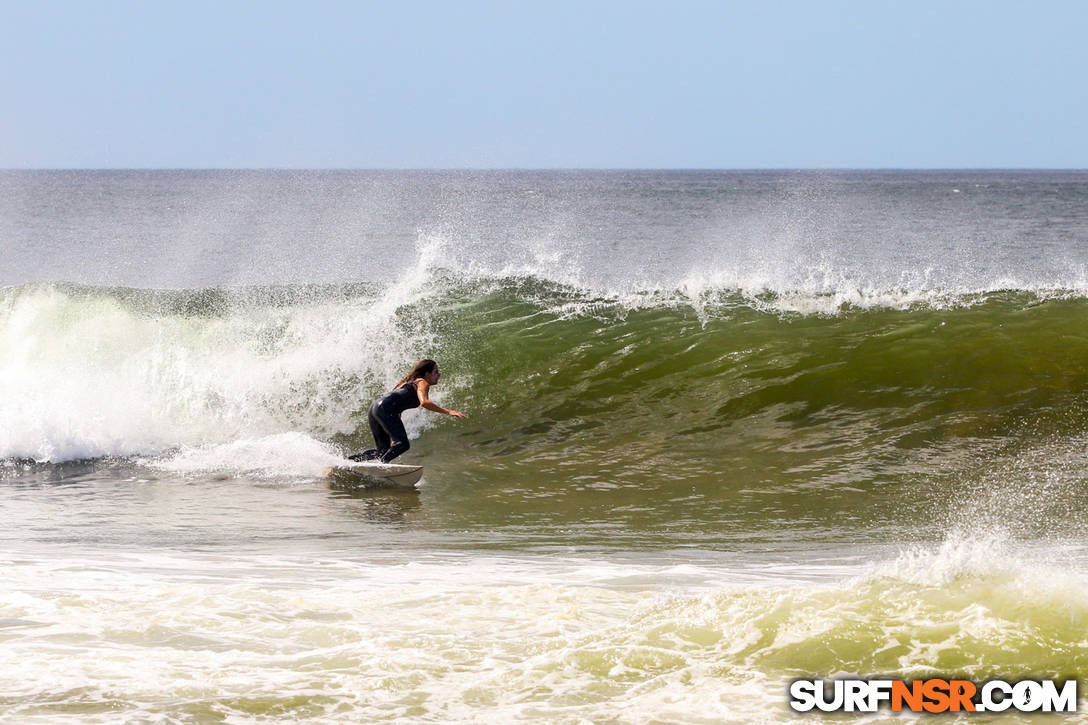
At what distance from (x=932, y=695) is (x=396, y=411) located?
7105mm

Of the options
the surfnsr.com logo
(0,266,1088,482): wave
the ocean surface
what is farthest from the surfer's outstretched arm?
the surfnsr.com logo

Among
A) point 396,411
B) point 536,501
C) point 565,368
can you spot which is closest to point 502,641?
point 536,501

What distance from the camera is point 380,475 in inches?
416

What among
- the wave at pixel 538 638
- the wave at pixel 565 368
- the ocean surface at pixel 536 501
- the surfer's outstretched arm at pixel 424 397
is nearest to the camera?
the wave at pixel 538 638

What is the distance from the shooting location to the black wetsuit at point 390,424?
36.1ft

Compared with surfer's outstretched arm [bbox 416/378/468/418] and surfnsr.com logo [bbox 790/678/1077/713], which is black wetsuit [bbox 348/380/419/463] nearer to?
surfer's outstretched arm [bbox 416/378/468/418]

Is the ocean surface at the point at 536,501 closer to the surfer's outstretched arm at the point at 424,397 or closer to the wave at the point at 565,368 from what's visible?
the wave at the point at 565,368

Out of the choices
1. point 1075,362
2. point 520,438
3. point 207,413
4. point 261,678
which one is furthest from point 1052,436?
point 207,413

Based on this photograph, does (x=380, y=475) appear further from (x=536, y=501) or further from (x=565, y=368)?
(x=565, y=368)

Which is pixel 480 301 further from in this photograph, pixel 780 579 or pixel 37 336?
pixel 780 579

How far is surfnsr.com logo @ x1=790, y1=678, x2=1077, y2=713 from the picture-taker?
486 cm

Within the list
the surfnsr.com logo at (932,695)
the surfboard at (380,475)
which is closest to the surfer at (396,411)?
the surfboard at (380,475)

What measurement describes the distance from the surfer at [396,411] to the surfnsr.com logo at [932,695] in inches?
251

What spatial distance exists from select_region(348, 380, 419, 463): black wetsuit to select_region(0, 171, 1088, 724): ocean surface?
53 cm
